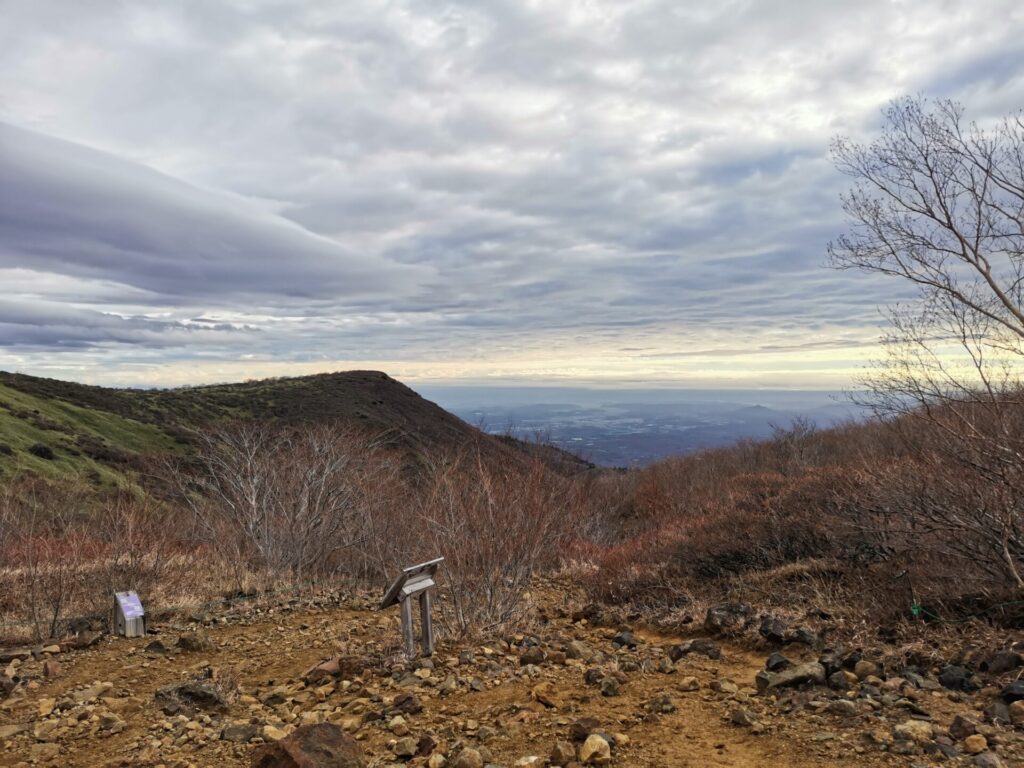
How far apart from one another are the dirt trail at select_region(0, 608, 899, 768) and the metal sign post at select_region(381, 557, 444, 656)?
0.27m

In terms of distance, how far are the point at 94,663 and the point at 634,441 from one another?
A: 67.4 metres

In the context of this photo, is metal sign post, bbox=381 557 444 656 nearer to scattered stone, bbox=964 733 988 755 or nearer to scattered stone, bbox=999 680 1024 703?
scattered stone, bbox=964 733 988 755

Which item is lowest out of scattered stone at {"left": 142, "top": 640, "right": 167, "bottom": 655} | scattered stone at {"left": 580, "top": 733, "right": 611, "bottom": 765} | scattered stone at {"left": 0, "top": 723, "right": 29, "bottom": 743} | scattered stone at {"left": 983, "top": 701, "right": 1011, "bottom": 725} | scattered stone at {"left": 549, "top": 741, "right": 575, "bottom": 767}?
scattered stone at {"left": 142, "top": 640, "right": 167, "bottom": 655}

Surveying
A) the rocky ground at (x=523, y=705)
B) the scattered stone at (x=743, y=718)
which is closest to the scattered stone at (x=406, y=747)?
the rocky ground at (x=523, y=705)

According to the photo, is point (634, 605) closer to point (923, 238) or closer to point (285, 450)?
point (923, 238)

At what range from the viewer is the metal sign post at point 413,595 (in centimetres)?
577

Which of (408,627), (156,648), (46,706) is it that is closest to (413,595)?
(408,627)

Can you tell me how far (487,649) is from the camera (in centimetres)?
627

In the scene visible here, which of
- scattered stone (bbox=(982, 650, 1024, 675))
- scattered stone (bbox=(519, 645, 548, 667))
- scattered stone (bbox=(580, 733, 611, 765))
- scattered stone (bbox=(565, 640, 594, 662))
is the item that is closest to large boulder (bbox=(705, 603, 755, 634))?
scattered stone (bbox=(565, 640, 594, 662))

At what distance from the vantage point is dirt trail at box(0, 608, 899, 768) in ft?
13.1

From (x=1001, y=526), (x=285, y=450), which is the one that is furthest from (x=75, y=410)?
(x=1001, y=526)

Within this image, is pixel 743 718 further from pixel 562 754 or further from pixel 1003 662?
pixel 1003 662

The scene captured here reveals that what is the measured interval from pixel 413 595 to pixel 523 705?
1529 millimetres

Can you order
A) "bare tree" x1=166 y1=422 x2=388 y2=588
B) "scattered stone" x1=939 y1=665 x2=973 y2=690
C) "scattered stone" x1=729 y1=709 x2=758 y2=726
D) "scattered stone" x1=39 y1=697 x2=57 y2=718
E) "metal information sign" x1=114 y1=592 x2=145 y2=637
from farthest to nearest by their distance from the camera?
"bare tree" x1=166 y1=422 x2=388 y2=588 < "metal information sign" x1=114 y1=592 x2=145 y2=637 < "scattered stone" x1=39 y1=697 x2=57 y2=718 < "scattered stone" x1=939 y1=665 x2=973 y2=690 < "scattered stone" x1=729 y1=709 x2=758 y2=726
